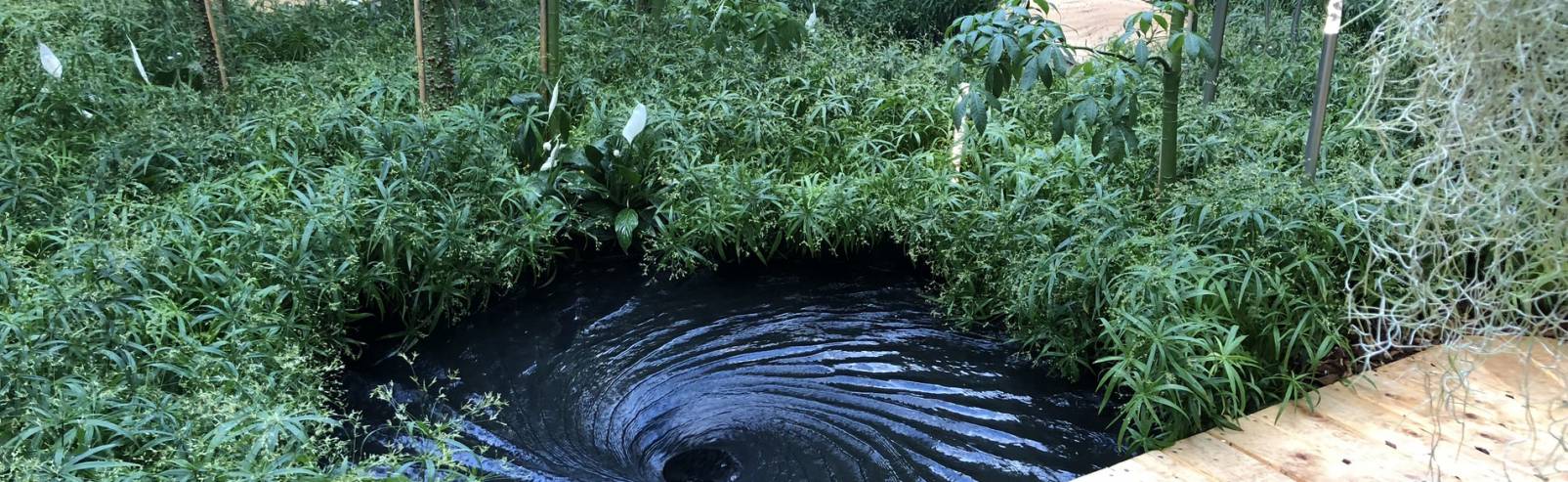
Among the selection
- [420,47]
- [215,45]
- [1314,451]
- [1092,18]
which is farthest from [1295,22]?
[215,45]

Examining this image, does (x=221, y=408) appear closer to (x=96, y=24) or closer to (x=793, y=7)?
(x=96, y=24)

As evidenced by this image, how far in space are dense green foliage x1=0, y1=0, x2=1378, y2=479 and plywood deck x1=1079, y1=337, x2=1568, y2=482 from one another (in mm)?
106

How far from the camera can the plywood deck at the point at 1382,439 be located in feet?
8.27

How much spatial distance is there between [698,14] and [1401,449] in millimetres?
3604

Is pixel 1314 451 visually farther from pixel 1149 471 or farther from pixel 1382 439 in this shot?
pixel 1149 471

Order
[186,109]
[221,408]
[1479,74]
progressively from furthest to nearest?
[186,109] < [221,408] < [1479,74]

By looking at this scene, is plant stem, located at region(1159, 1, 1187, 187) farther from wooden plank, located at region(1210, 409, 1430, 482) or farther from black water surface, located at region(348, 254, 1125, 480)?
wooden plank, located at region(1210, 409, 1430, 482)

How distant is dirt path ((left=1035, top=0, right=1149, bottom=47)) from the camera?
598cm

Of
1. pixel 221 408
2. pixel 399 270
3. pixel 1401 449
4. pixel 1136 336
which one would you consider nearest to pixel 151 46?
pixel 399 270

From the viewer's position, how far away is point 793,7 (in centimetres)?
651

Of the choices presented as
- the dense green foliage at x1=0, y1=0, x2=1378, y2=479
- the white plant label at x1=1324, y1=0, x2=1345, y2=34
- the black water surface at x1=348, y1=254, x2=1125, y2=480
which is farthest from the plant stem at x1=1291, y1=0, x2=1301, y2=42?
the black water surface at x1=348, y1=254, x2=1125, y2=480

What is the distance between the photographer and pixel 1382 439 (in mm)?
2652

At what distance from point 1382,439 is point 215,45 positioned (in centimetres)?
437

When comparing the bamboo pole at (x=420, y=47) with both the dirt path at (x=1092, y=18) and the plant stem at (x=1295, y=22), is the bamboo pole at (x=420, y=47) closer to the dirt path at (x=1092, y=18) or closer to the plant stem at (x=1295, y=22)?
the dirt path at (x=1092, y=18)
